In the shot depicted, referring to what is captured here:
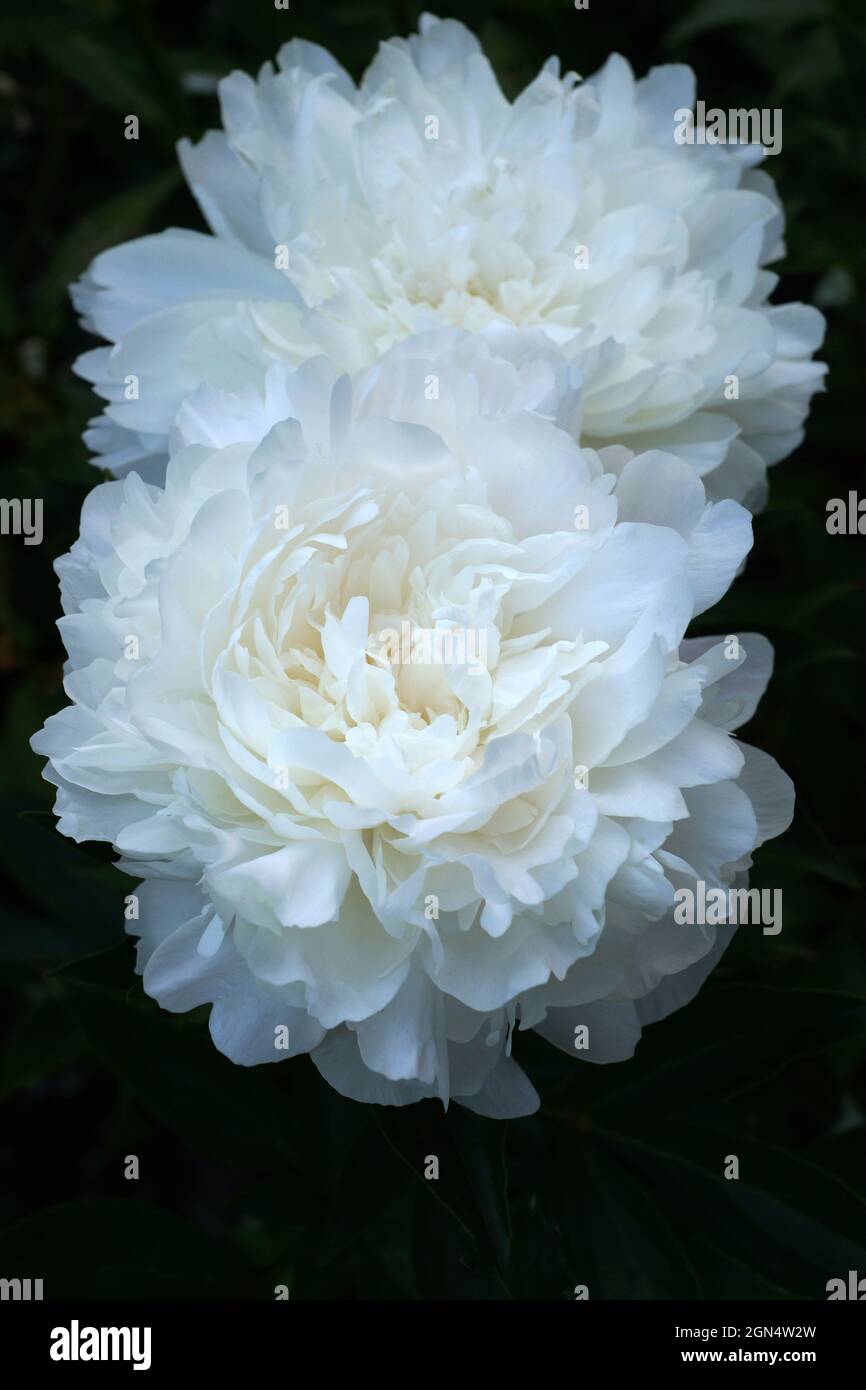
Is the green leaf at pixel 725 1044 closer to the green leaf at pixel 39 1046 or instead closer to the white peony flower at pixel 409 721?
the white peony flower at pixel 409 721

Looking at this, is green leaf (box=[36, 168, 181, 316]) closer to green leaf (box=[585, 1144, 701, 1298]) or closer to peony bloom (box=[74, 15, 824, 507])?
peony bloom (box=[74, 15, 824, 507])

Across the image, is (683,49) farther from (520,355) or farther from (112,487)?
(112,487)

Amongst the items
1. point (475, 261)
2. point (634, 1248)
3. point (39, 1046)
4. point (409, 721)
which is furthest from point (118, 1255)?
point (475, 261)

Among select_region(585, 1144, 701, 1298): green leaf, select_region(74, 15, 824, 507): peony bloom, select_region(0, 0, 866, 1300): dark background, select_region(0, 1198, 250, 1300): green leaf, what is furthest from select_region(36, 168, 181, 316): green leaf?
select_region(585, 1144, 701, 1298): green leaf

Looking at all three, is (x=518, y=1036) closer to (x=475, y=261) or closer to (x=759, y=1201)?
(x=759, y=1201)
